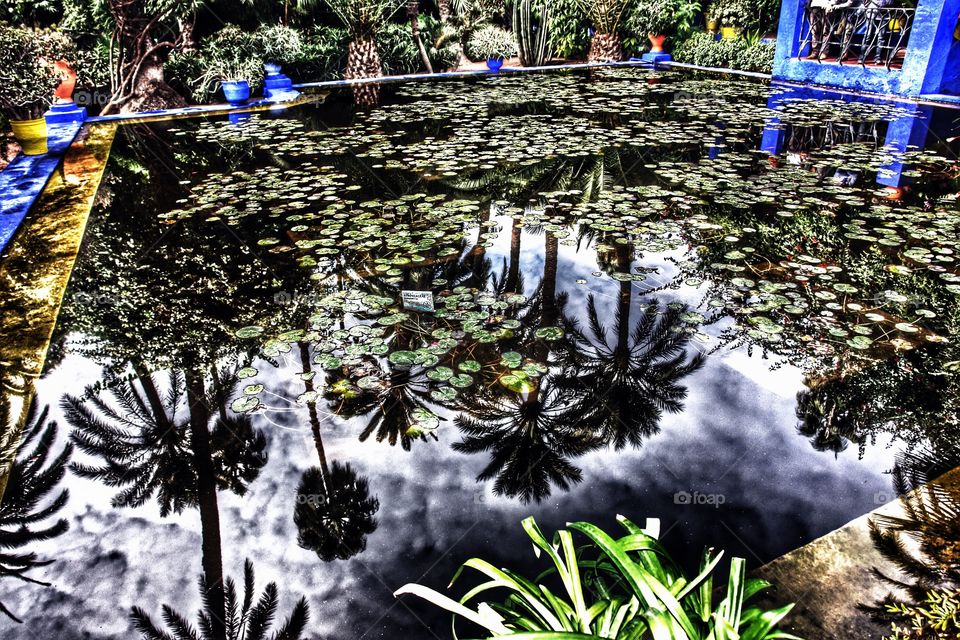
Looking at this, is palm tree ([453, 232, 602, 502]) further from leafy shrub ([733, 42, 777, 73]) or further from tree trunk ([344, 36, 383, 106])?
leafy shrub ([733, 42, 777, 73])

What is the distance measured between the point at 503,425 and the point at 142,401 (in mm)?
1917

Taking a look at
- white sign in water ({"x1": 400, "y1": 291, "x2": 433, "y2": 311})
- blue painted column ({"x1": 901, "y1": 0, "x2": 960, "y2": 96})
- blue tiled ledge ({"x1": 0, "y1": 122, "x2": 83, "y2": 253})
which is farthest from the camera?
blue painted column ({"x1": 901, "y1": 0, "x2": 960, "y2": 96})

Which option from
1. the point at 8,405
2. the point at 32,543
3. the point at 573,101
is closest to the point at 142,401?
the point at 8,405

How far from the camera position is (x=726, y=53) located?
14.6 meters

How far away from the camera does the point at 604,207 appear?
5.54 metres

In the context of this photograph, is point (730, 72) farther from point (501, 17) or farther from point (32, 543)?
point (32, 543)

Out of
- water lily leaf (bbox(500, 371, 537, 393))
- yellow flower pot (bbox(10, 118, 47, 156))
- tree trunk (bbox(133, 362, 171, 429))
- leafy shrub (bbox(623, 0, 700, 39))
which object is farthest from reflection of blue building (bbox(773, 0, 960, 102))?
yellow flower pot (bbox(10, 118, 47, 156))

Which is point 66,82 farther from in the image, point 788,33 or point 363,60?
point 788,33

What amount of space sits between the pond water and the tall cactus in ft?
34.1

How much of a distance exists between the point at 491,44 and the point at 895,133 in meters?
9.71

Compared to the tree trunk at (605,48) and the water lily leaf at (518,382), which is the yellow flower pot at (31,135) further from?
the tree trunk at (605,48)

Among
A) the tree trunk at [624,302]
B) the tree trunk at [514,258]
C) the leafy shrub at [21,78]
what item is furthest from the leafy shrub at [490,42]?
the tree trunk at [624,302]

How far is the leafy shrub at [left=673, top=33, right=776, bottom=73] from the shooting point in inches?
548

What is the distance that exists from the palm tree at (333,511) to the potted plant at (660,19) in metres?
16.2
